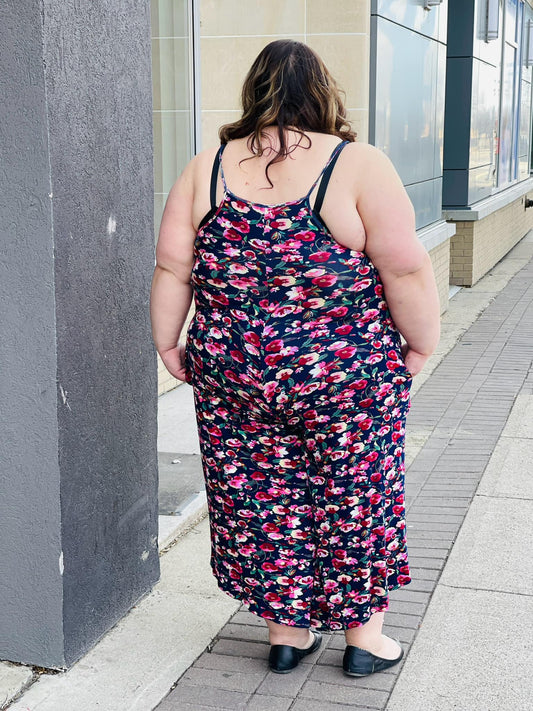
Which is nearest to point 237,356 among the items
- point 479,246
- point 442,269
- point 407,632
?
point 407,632

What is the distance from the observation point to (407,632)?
3.34 m

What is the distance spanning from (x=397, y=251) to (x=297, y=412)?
1.73ft

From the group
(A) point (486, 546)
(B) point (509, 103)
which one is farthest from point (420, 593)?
(B) point (509, 103)

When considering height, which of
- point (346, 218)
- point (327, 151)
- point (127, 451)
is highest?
point (327, 151)

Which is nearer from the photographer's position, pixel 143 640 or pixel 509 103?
pixel 143 640

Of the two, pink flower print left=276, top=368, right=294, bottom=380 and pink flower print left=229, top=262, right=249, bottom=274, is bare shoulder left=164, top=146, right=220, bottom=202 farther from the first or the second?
pink flower print left=276, top=368, right=294, bottom=380

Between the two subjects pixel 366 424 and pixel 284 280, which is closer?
pixel 284 280

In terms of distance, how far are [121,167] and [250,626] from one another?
1.63 meters

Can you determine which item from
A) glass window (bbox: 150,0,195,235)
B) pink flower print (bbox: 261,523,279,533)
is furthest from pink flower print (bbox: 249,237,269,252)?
glass window (bbox: 150,0,195,235)

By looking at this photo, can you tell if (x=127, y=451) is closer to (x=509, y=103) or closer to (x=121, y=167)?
(x=121, y=167)

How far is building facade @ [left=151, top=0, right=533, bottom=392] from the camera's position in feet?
21.4

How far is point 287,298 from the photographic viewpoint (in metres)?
2.66

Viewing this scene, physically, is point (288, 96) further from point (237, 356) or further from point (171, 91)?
point (171, 91)

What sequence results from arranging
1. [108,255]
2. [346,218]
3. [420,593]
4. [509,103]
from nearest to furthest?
[346,218] → [108,255] → [420,593] → [509,103]
